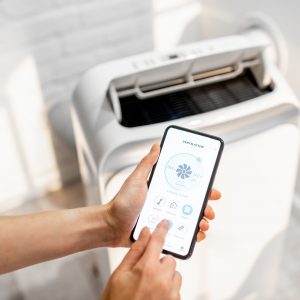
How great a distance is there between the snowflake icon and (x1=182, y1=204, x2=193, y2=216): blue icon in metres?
0.04

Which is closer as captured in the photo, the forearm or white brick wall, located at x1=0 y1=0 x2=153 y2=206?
the forearm

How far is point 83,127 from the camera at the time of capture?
0.83m

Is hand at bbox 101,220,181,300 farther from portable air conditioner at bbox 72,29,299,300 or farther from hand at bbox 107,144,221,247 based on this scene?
portable air conditioner at bbox 72,29,299,300

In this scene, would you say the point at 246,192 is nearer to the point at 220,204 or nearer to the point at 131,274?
the point at 220,204

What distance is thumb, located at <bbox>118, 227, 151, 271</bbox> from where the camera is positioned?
543mm

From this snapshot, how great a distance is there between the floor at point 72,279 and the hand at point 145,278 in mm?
622

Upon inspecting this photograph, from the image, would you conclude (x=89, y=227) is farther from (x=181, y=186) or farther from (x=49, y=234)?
(x=181, y=186)

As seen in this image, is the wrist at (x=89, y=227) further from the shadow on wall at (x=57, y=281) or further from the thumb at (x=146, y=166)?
the shadow on wall at (x=57, y=281)

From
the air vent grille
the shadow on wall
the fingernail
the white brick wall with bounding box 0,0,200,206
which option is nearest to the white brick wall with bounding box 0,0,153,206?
the white brick wall with bounding box 0,0,200,206

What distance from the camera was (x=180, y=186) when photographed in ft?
2.15

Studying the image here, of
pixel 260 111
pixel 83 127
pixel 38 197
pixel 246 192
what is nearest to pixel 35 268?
pixel 38 197

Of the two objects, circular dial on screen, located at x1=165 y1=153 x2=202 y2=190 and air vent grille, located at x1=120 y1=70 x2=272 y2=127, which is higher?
air vent grille, located at x1=120 y1=70 x2=272 y2=127

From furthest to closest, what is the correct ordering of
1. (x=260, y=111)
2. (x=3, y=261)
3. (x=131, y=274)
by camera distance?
(x=260, y=111) → (x=3, y=261) → (x=131, y=274)

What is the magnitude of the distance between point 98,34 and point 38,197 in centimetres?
56
